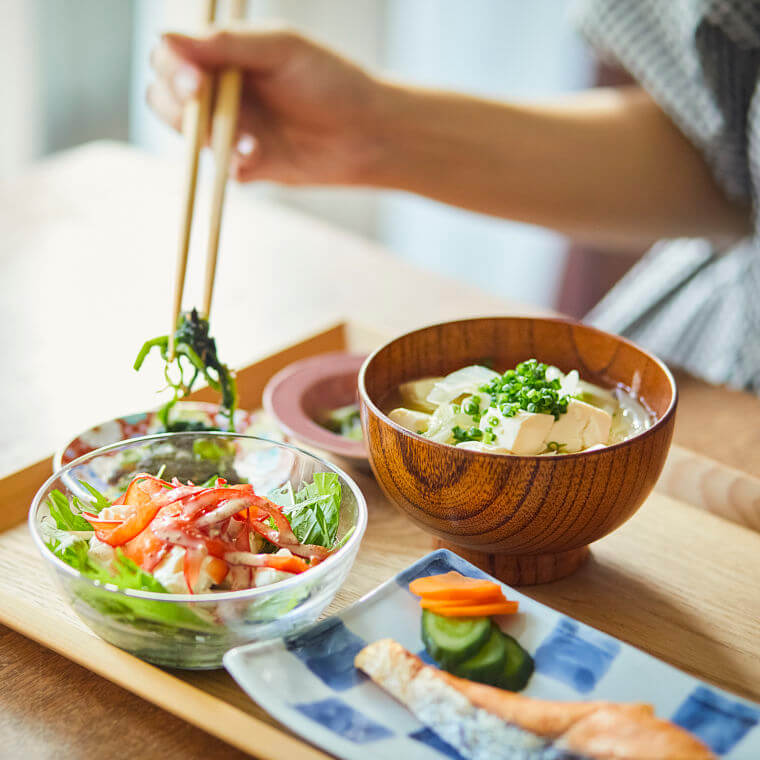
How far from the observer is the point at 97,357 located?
1.49m

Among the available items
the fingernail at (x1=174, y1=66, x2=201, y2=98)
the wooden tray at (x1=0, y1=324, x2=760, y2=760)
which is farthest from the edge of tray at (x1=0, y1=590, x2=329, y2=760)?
the fingernail at (x1=174, y1=66, x2=201, y2=98)

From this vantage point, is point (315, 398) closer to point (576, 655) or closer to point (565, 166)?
point (576, 655)

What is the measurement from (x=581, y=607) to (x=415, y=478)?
0.23m

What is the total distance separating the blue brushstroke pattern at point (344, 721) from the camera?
2.27 ft

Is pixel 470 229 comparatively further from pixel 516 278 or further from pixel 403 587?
pixel 403 587

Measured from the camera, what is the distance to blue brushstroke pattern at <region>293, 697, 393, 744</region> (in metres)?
0.69

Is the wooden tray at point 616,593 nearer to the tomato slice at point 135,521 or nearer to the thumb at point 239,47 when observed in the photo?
the tomato slice at point 135,521

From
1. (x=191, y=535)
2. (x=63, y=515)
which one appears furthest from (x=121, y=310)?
(x=191, y=535)

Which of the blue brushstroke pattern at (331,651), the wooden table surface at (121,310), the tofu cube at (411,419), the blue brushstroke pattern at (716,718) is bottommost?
the wooden table surface at (121,310)

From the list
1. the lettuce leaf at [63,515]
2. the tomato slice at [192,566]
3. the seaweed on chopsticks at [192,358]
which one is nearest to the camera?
the tomato slice at [192,566]

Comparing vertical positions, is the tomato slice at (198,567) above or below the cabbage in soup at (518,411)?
below

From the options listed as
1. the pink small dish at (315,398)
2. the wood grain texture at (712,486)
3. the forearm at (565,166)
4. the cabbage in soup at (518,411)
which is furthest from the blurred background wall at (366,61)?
the cabbage in soup at (518,411)

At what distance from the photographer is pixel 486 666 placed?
0.75 m

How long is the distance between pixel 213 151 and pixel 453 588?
861mm
